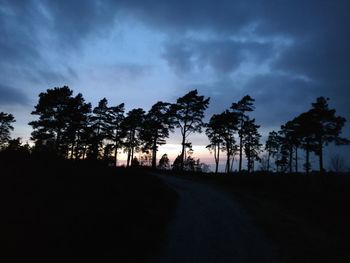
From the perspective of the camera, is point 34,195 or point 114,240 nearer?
point 114,240

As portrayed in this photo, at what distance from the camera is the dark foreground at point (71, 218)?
752cm

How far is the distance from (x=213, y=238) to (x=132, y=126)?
52064 millimetres

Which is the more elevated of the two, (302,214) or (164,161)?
(164,161)

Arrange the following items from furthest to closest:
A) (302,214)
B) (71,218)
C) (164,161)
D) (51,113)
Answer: (164,161), (51,113), (302,214), (71,218)

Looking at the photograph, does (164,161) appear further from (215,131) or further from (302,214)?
(302,214)

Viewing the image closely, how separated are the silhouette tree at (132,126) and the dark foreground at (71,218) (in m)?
45.4

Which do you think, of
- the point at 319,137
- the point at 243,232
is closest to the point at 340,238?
the point at 243,232

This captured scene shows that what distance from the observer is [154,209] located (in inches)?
590

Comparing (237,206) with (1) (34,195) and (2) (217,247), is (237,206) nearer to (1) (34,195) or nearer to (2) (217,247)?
(2) (217,247)

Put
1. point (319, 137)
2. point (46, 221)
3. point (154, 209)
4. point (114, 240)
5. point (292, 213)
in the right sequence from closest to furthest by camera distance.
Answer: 1. point (46, 221)
2. point (114, 240)
3. point (154, 209)
4. point (292, 213)
5. point (319, 137)

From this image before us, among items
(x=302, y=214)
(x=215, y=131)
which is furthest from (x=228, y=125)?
(x=302, y=214)

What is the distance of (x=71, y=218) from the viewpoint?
9.44 m

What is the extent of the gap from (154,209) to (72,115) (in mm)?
37079

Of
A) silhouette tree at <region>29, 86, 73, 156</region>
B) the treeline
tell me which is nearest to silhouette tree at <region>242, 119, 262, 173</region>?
the treeline
